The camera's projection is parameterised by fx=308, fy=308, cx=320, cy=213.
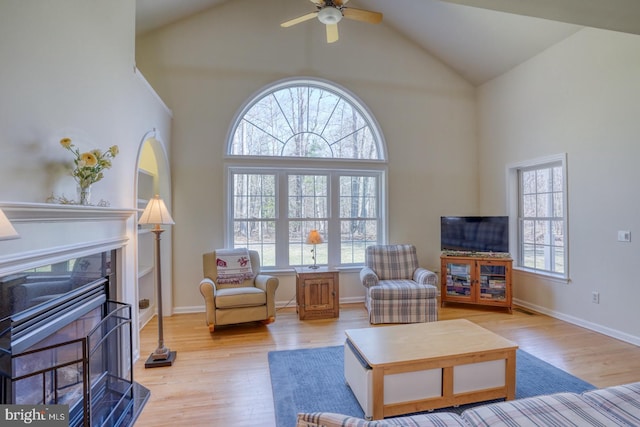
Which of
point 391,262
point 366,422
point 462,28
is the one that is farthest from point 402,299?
point 462,28

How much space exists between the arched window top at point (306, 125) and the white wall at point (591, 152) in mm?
2237

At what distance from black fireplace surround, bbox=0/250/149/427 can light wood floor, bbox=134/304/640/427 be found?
229 millimetres

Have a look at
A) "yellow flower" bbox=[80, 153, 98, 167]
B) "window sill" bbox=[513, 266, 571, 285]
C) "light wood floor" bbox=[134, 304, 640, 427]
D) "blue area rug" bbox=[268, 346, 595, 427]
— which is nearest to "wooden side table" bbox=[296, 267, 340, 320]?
"light wood floor" bbox=[134, 304, 640, 427]

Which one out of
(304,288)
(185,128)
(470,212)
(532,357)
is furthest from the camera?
(470,212)

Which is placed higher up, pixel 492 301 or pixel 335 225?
pixel 335 225

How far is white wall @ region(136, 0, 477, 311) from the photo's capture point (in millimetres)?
4324

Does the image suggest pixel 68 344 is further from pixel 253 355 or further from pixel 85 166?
pixel 253 355

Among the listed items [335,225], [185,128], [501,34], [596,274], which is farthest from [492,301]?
[185,128]

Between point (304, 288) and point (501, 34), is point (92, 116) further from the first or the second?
point (501, 34)

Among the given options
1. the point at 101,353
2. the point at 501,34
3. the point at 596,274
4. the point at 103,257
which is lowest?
the point at 101,353

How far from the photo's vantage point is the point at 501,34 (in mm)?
4199

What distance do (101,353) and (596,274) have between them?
199 inches

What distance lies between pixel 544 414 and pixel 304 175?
3.98 metres

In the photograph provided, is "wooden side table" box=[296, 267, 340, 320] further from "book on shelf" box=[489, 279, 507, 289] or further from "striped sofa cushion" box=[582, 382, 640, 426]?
"striped sofa cushion" box=[582, 382, 640, 426]
